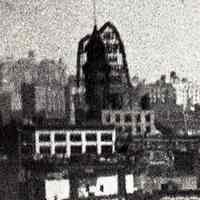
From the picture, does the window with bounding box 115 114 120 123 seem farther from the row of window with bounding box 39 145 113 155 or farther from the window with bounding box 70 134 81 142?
the window with bounding box 70 134 81 142

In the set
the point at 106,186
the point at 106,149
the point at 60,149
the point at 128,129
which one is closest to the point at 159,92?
the point at 128,129

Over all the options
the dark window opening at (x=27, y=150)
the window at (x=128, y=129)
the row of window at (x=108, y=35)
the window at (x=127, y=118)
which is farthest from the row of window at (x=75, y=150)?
the row of window at (x=108, y=35)

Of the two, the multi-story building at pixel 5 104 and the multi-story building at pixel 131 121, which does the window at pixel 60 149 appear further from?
the multi-story building at pixel 5 104

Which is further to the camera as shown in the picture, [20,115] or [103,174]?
[20,115]

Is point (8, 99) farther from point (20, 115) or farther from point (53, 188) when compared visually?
point (53, 188)

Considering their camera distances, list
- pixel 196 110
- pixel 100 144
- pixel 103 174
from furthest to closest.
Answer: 1. pixel 196 110
2. pixel 100 144
3. pixel 103 174

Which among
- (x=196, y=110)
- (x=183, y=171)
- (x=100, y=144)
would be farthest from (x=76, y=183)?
(x=196, y=110)
